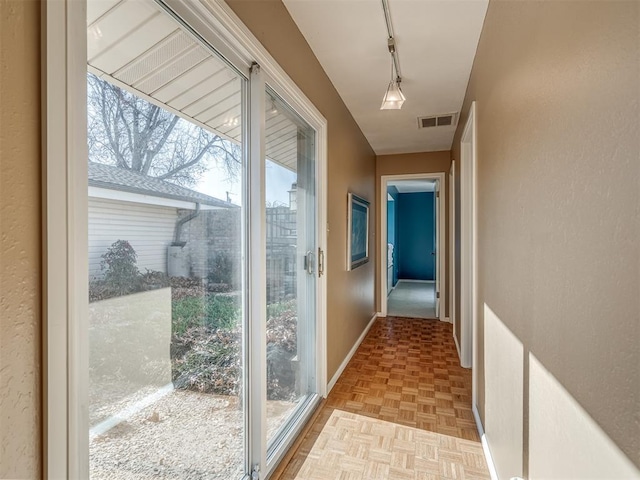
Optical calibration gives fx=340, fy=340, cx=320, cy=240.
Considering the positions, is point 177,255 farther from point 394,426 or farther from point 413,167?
point 413,167

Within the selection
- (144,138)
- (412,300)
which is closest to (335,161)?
(144,138)

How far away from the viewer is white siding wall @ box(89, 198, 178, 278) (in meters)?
0.87

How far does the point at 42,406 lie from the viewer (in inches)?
26.1

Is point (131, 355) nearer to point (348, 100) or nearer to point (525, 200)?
point (525, 200)

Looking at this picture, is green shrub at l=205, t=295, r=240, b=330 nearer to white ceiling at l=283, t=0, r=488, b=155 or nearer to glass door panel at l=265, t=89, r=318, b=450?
glass door panel at l=265, t=89, r=318, b=450

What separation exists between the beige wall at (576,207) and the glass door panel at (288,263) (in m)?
1.10

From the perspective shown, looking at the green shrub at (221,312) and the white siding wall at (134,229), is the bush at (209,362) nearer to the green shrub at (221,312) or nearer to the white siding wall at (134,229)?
the green shrub at (221,312)

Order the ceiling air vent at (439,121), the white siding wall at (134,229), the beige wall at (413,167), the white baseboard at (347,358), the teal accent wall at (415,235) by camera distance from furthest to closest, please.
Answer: the teal accent wall at (415,235)
the beige wall at (413,167)
the ceiling air vent at (439,121)
the white baseboard at (347,358)
the white siding wall at (134,229)

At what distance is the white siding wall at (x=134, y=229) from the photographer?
872mm

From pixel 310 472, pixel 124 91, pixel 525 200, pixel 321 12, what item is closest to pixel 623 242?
pixel 525 200

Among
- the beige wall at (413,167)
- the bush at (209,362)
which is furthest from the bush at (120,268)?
the beige wall at (413,167)

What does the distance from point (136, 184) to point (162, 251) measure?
23cm

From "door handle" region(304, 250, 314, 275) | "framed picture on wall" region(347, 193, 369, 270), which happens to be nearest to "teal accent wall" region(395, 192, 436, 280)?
"framed picture on wall" region(347, 193, 369, 270)

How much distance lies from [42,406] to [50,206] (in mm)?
391
